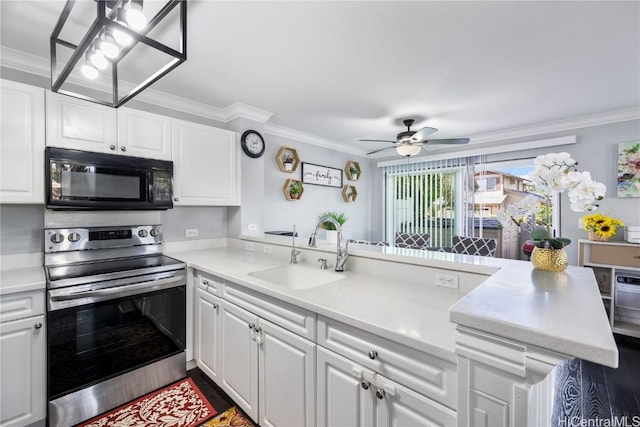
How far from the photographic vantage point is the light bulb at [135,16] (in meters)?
1.11

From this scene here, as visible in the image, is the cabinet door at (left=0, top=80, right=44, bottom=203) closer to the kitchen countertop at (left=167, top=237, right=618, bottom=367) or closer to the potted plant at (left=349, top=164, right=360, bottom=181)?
the kitchen countertop at (left=167, top=237, right=618, bottom=367)

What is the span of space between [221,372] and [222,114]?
2457 mm

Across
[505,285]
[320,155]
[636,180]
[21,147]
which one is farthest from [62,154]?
[636,180]

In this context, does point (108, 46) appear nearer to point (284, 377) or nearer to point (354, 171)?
point (284, 377)

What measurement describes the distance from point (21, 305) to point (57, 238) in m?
0.65

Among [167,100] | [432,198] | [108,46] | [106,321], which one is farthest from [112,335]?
[432,198]

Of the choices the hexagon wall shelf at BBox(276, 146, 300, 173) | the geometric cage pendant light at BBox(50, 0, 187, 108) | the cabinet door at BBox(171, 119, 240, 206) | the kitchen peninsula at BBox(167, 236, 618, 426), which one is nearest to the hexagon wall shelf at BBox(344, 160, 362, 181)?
the hexagon wall shelf at BBox(276, 146, 300, 173)

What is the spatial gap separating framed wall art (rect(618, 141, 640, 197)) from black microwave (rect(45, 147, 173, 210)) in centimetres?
Result: 460

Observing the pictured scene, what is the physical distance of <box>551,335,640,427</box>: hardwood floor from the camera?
171 cm

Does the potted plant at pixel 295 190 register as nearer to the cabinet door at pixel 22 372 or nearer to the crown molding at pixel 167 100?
the crown molding at pixel 167 100

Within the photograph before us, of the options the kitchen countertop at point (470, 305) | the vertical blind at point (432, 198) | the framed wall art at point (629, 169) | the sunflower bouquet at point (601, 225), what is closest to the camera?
the kitchen countertop at point (470, 305)

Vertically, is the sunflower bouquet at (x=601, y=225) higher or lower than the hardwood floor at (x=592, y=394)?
higher

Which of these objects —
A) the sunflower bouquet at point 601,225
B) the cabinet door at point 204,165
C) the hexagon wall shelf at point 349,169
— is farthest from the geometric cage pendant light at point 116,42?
the sunflower bouquet at point 601,225

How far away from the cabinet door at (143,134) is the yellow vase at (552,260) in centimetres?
264
